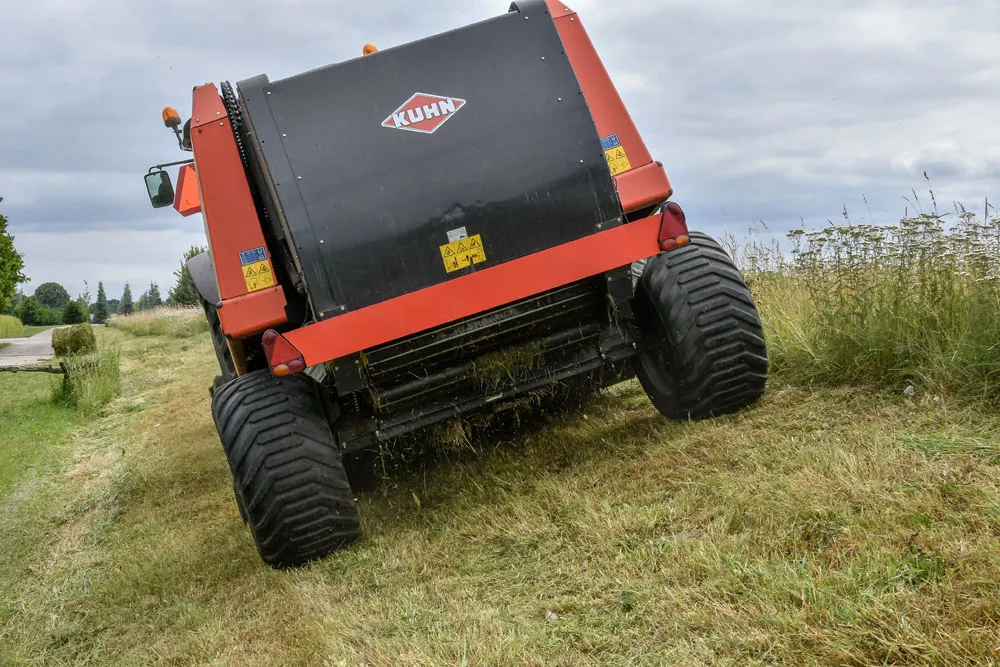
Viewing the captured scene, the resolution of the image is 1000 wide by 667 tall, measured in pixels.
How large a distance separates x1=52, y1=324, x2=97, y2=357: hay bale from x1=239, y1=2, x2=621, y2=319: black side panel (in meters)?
11.5

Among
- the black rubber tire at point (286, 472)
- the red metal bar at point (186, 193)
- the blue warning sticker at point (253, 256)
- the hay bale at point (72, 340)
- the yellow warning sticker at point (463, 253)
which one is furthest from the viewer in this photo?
the hay bale at point (72, 340)

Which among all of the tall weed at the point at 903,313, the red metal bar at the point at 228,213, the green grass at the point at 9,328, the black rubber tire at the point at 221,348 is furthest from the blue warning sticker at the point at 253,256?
the green grass at the point at 9,328

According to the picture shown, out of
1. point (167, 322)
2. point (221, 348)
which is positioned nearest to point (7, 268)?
point (167, 322)

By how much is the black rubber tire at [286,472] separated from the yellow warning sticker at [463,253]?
0.89m

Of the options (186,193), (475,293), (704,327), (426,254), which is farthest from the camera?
(186,193)

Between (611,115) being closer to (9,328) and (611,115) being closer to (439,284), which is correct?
(439,284)

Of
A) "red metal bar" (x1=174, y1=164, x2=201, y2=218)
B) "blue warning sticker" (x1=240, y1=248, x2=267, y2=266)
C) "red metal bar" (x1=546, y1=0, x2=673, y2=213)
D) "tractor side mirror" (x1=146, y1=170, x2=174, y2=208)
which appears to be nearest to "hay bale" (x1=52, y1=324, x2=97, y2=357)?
"red metal bar" (x1=174, y1=164, x2=201, y2=218)

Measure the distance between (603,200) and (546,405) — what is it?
1.44m

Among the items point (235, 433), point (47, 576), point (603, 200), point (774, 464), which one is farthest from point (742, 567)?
point (47, 576)

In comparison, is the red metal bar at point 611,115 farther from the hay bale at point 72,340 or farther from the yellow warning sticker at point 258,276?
the hay bale at point 72,340

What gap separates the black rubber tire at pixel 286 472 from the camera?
12.3ft

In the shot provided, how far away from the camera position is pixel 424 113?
3.96 m

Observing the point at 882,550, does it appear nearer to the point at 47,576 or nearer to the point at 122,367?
the point at 47,576

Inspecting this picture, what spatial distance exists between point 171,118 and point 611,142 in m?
2.60
